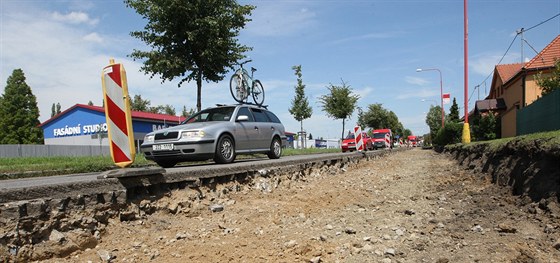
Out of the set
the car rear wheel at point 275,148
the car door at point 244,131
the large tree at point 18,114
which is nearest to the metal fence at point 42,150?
the large tree at point 18,114

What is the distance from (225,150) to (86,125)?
128ft

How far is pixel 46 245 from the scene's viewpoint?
3180 millimetres

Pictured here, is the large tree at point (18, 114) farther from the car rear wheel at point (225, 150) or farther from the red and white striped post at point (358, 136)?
the car rear wheel at point (225, 150)

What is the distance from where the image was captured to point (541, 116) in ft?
46.7

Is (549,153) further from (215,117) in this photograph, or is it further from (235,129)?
(215,117)

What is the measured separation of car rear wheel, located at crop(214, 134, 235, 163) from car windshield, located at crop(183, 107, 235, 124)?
2.20 feet

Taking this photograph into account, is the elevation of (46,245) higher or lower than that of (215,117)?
lower

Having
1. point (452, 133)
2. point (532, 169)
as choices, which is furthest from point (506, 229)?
point (452, 133)

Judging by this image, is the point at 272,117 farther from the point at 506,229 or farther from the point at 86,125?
the point at 86,125

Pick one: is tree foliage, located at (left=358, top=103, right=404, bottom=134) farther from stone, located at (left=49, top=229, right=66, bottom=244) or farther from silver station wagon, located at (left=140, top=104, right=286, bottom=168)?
stone, located at (left=49, top=229, right=66, bottom=244)

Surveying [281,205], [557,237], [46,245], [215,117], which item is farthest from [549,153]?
[215,117]

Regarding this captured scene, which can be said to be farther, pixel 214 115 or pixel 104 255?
pixel 214 115

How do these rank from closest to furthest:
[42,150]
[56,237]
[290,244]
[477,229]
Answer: [56,237], [290,244], [477,229], [42,150]

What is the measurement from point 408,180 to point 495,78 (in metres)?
38.6
